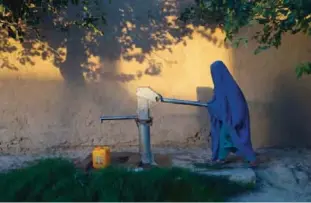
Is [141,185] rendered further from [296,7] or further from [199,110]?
[199,110]

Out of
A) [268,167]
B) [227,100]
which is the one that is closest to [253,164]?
[268,167]

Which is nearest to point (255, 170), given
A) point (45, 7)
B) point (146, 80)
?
point (146, 80)

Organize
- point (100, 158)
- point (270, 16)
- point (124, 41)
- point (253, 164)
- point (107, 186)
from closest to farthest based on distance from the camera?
point (107, 186) → point (270, 16) → point (100, 158) → point (253, 164) → point (124, 41)

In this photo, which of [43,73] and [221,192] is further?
[43,73]

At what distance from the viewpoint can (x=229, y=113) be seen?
5.12 metres

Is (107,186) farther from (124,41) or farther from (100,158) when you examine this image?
(124,41)

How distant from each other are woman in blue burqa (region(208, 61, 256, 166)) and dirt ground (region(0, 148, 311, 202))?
0.72 ft

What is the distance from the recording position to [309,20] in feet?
14.8

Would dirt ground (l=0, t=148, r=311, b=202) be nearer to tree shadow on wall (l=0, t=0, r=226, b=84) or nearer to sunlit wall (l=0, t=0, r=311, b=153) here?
sunlit wall (l=0, t=0, r=311, b=153)

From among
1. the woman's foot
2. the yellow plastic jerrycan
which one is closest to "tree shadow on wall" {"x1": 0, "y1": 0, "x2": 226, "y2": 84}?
the yellow plastic jerrycan

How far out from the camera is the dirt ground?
471 centimetres

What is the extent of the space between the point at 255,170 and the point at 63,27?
2560 millimetres

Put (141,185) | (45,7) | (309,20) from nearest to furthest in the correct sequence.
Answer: (141,185), (309,20), (45,7)

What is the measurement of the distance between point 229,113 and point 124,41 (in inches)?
68.4
